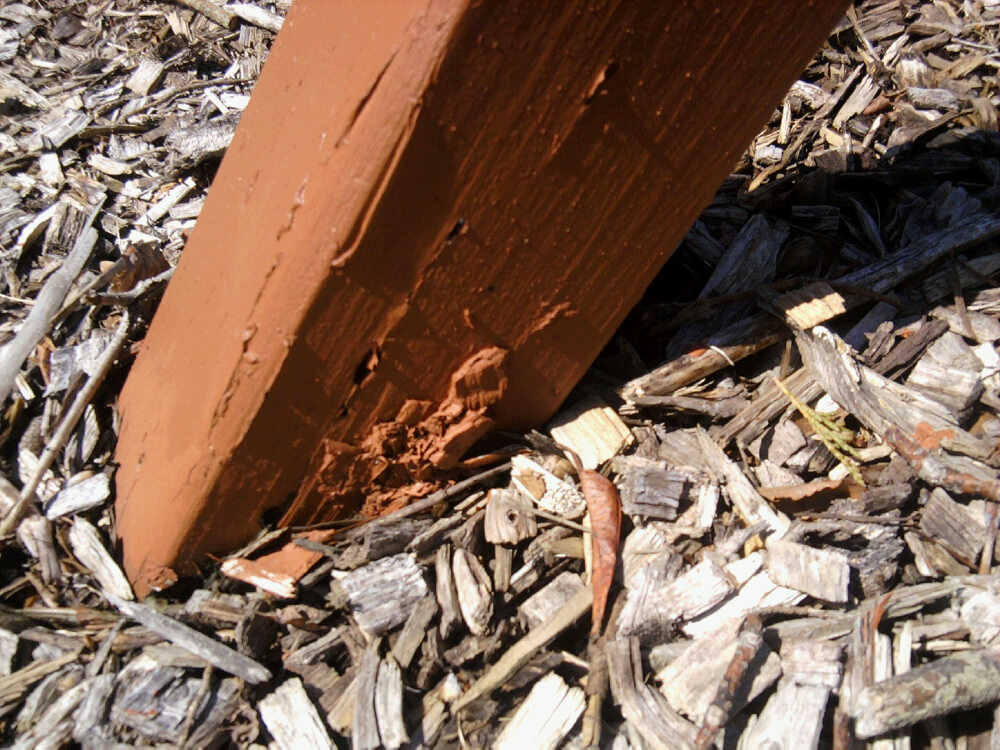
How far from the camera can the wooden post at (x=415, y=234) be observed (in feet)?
4.38

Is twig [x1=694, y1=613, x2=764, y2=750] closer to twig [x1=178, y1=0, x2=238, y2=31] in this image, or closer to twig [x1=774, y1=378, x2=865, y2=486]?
twig [x1=774, y1=378, x2=865, y2=486]

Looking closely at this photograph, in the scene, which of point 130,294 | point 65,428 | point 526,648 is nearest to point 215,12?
point 130,294

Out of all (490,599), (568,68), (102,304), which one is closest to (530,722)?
(490,599)

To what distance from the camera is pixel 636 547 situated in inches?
67.3

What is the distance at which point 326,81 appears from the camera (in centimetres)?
142

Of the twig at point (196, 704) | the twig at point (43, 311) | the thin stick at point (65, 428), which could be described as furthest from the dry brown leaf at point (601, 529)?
the twig at point (43, 311)

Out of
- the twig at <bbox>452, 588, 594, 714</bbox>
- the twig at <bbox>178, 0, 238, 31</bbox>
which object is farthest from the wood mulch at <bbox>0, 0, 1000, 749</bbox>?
the twig at <bbox>178, 0, 238, 31</bbox>

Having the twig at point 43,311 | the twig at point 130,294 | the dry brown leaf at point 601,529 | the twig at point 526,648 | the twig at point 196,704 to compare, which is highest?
the dry brown leaf at point 601,529

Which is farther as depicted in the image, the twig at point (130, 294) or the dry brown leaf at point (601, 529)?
the twig at point (130, 294)

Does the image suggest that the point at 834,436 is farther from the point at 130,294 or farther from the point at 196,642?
the point at 130,294

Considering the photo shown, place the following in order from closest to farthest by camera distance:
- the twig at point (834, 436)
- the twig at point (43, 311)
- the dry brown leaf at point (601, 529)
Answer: the dry brown leaf at point (601, 529) → the twig at point (834, 436) → the twig at point (43, 311)

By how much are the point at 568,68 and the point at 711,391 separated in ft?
3.13

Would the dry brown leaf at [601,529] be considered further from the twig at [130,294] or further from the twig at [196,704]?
the twig at [130,294]

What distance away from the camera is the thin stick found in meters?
1.85
